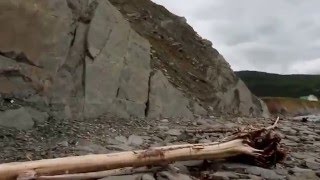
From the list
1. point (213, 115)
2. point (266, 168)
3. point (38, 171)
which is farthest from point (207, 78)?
point (38, 171)

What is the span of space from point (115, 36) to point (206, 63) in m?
7.72

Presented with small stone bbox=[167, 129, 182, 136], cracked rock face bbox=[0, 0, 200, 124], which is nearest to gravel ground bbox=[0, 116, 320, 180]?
small stone bbox=[167, 129, 182, 136]

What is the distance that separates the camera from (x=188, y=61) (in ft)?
70.6

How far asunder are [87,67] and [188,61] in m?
7.85

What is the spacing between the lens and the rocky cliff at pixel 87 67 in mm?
12570

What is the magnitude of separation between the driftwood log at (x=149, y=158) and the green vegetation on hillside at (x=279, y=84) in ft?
365

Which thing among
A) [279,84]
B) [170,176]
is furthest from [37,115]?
[279,84]

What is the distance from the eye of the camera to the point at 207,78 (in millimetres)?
21594

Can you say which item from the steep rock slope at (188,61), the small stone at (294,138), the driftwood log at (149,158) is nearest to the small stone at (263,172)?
the driftwood log at (149,158)

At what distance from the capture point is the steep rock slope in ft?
64.1

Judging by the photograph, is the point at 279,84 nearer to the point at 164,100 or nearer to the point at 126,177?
the point at 164,100

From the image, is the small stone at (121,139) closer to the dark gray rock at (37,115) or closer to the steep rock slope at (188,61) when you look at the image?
the dark gray rock at (37,115)

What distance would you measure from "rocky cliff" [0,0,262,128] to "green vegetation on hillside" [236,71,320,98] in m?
103

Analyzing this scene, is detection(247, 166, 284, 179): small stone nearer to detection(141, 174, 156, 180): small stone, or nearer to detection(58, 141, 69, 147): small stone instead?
detection(141, 174, 156, 180): small stone
